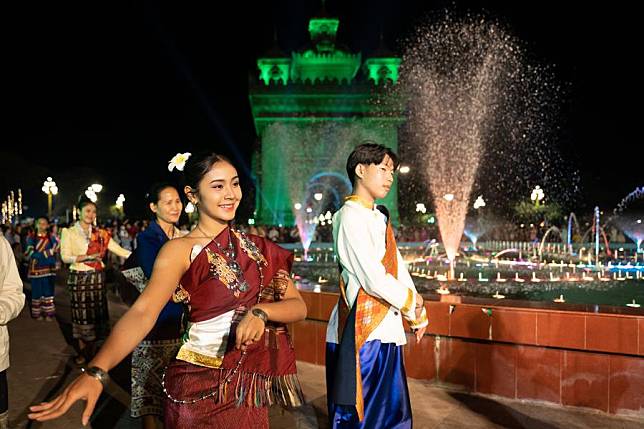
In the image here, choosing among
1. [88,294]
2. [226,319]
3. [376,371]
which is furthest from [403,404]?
[88,294]

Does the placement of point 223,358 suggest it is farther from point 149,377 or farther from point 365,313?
point 149,377

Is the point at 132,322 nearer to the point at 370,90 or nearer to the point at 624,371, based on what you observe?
the point at 624,371

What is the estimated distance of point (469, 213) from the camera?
50.1m

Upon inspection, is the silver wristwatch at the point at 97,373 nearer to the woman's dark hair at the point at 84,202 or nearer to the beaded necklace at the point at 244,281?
the beaded necklace at the point at 244,281

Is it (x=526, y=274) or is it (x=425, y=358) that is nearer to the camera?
(x=425, y=358)

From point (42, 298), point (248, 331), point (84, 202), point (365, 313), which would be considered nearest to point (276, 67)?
point (42, 298)

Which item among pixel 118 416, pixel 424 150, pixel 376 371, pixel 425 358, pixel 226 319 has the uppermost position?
pixel 424 150

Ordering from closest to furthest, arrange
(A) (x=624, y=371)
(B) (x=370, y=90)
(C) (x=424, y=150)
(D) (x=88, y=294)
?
(A) (x=624, y=371), (D) (x=88, y=294), (B) (x=370, y=90), (C) (x=424, y=150)

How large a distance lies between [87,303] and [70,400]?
5388 millimetres

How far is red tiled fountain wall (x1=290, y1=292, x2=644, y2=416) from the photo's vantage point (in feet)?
14.7

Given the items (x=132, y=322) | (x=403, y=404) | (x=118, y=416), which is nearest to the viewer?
(x=132, y=322)

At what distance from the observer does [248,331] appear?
2.03m

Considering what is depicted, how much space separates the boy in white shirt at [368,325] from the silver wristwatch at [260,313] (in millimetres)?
929

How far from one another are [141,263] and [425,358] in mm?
2800
